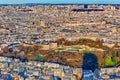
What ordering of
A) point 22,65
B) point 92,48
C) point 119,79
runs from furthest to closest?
point 92,48 < point 22,65 < point 119,79

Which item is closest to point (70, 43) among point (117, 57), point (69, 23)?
point (117, 57)

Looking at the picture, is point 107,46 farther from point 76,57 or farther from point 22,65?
point 22,65

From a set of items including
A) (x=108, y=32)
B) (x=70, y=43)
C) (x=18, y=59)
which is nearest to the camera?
(x=18, y=59)

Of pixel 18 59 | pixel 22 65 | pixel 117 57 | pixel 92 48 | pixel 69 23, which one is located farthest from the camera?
pixel 69 23

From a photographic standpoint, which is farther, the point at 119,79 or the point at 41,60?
the point at 41,60

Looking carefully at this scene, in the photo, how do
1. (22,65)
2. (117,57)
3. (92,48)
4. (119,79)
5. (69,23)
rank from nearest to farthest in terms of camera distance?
(119,79)
(22,65)
(117,57)
(92,48)
(69,23)

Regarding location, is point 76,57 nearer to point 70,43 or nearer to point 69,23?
point 70,43

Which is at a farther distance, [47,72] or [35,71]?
[35,71]

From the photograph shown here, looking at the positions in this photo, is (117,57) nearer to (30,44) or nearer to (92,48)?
(92,48)

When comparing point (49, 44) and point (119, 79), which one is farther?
point (49, 44)

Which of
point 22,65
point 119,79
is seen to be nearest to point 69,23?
point 22,65
